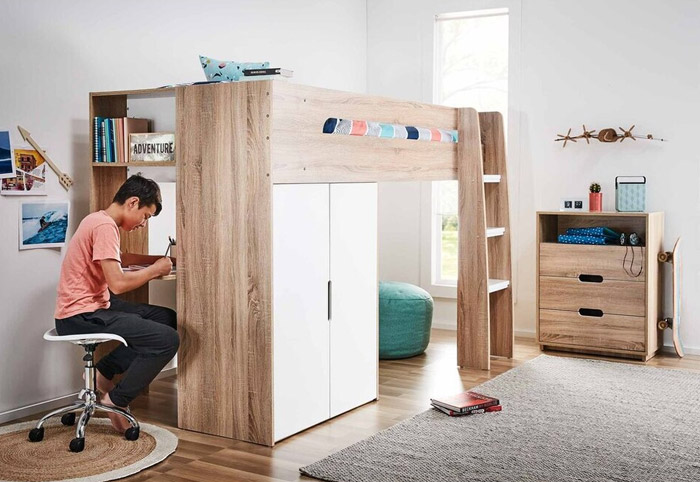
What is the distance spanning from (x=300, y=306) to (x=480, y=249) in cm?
159

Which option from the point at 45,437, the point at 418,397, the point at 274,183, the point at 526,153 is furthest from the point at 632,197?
the point at 45,437

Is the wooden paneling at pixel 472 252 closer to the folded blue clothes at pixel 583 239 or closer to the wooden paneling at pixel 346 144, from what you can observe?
the wooden paneling at pixel 346 144

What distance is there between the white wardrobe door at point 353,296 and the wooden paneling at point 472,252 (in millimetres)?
914

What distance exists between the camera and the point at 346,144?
402cm

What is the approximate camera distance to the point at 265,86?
351cm

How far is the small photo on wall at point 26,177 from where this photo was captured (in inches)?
153

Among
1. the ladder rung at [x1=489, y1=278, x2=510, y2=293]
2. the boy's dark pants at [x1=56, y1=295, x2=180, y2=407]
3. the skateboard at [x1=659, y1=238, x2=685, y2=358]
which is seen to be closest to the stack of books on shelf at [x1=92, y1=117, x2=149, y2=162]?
the boy's dark pants at [x1=56, y1=295, x2=180, y2=407]

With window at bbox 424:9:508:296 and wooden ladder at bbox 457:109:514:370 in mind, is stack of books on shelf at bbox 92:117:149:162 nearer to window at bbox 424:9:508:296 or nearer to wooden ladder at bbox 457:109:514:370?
wooden ladder at bbox 457:109:514:370

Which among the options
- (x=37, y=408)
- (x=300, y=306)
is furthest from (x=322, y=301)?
(x=37, y=408)

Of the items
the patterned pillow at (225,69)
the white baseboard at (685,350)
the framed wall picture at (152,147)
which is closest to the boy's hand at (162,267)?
the framed wall picture at (152,147)

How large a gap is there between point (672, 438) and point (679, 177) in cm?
226

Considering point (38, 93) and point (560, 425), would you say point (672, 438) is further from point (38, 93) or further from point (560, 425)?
point (38, 93)

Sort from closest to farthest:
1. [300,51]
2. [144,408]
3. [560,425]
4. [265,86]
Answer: [265,86] → [560,425] → [144,408] → [300,51]

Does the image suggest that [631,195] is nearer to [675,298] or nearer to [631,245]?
[631,245]
